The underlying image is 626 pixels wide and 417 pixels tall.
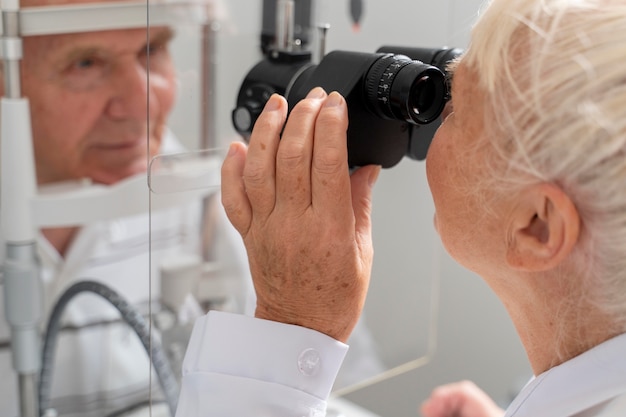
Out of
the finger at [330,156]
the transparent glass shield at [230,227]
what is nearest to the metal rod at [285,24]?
the transparent glass shield at [230,227]

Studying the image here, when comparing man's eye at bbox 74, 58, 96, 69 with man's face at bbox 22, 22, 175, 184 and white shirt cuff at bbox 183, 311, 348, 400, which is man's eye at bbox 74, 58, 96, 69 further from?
white shirt cuff at bbox 183, 311, 348, 400

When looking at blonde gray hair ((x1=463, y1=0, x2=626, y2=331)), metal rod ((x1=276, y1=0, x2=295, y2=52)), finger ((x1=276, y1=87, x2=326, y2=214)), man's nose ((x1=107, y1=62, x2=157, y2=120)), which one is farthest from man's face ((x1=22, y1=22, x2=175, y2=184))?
blonde gray hair ((x1=463, y1=0, x2=626, y2=331))

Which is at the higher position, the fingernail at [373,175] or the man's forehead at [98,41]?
the man's forehead at [98,41]

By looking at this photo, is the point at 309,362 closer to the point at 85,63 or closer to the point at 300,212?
the point at 300,212

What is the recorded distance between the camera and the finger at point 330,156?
2.41ft

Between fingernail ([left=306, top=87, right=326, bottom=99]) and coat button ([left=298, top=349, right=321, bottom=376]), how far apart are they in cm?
26

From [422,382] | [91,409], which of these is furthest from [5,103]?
[422,382]

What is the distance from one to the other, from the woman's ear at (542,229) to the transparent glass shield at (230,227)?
1.17ft

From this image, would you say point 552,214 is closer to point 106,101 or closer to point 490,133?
point 490,133

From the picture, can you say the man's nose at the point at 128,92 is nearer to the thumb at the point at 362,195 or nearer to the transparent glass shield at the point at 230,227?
the transparent glass shield at the point at 230,227

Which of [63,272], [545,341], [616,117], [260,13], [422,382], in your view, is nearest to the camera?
[616,117]

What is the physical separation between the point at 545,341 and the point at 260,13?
56 cm

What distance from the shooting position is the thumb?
2.85ft

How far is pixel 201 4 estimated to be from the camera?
1.05m
